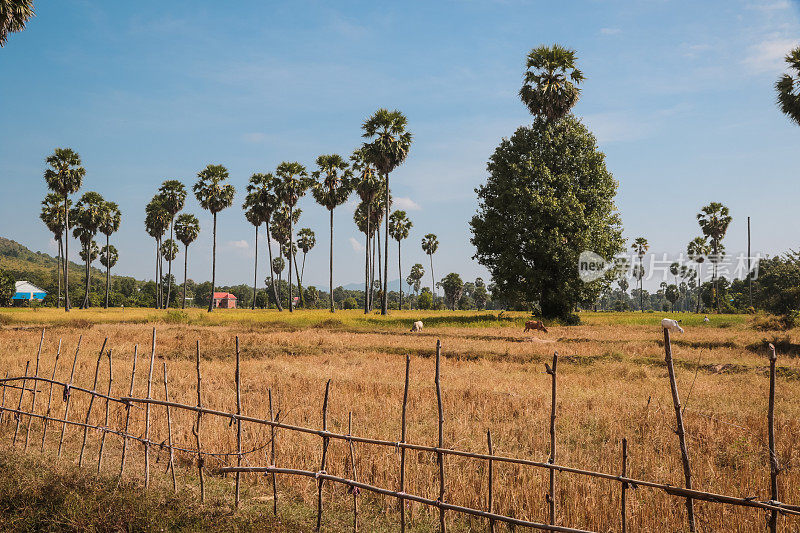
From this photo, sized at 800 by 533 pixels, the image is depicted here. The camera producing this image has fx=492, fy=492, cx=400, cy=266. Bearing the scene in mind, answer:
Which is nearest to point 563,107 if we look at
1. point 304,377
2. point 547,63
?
point 547,63

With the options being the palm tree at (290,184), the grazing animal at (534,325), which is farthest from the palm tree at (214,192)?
the grazing animal at (534,325)

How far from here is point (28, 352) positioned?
62.2ft

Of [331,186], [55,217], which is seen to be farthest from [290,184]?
[55,217]

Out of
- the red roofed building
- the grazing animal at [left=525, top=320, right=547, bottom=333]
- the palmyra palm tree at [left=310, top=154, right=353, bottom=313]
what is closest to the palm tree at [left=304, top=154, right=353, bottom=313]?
the palmyra palm tree at [left=310, top=154, right=353, bottom=313]

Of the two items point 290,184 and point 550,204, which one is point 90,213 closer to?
point 290,184

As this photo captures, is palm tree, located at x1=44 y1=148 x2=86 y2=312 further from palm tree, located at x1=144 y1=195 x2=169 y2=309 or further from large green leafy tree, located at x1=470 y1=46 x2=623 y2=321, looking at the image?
large green leafy tree, located at x1=470 y1=46 x2=623 y2=321

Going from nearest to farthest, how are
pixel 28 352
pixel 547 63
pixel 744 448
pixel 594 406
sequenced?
pixel 744 448 < pixel 594 406 < pixel 28 352 < pixel 547 63

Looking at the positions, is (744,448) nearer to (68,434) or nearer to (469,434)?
(469,434)

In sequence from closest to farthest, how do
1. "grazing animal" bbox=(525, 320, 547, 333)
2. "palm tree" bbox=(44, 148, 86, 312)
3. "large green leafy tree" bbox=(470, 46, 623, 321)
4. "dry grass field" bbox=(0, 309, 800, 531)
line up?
1. "dry grass field" bbox=(0, 309, 800, 531)
2. "grazing animal" bbox=(525, 320, 547, 333)
3. "large green leafy tree" bbox=(470, 46, 623, 321)
4. "palm tree" bbox=(44, 148, 86, 312)

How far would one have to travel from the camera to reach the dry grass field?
627 centimetres

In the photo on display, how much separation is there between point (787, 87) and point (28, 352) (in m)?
39.6

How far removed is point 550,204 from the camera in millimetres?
38188

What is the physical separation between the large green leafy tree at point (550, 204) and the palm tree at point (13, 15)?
31671 millimetres

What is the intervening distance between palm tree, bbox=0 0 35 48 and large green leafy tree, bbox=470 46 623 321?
31.7 metres
